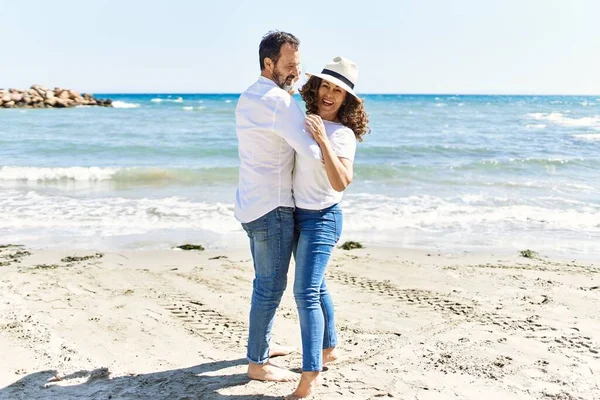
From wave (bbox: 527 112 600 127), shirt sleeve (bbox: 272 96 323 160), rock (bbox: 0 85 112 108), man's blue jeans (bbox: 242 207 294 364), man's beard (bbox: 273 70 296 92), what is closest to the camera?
shirt sleeve (bbox: 272 96 323 160)

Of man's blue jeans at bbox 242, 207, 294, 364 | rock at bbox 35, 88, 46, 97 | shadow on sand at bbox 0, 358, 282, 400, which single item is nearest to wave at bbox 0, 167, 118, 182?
shadow on sand at bbox 0, 358, 282, 400

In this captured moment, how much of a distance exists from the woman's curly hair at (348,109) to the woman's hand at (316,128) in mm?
338

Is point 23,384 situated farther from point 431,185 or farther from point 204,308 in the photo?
point 431,185

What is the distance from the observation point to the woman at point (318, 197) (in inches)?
122

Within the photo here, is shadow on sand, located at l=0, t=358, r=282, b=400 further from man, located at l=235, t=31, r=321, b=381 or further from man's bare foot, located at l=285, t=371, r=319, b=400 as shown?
man, located at l=235, t=31, r=321, b=381

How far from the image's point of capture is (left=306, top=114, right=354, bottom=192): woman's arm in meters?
2.89

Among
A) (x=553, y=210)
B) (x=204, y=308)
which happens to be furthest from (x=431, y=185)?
(x=204, y=308)

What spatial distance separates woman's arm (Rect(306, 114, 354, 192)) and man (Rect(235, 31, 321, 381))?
35mm

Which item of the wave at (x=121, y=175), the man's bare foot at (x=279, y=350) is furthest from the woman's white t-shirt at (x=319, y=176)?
the wave at (x=121, y=175)

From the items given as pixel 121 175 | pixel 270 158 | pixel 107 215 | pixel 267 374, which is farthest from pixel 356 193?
pixel 270 158

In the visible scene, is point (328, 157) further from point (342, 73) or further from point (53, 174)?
point (53, 174)

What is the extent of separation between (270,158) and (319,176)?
274 mm

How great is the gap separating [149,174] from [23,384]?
31.6 feet

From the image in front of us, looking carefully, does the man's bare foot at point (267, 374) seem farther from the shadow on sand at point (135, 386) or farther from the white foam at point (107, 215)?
the white foam at point (107, 215)
